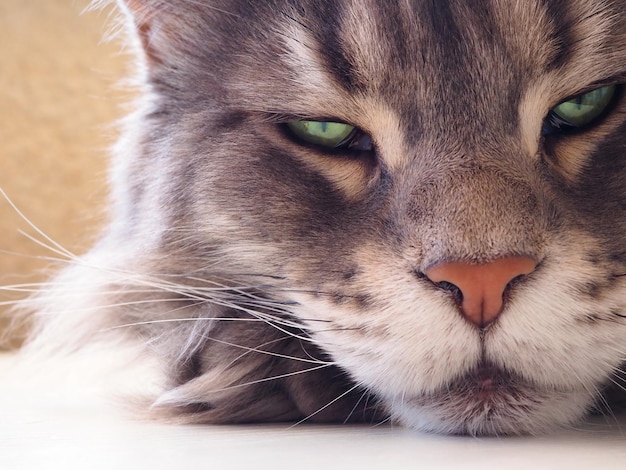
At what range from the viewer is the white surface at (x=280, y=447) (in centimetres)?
73

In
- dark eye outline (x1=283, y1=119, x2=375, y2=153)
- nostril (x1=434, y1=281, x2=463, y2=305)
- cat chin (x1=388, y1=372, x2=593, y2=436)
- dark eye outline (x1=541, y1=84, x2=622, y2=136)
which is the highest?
dark eye outline (x1=541, y1=84, x2=622, y2=136)

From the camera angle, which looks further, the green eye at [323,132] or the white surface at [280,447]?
the green eye at [323,132]

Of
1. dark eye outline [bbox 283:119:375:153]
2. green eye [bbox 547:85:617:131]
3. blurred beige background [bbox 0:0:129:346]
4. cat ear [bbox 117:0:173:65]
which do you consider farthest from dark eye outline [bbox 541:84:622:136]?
blurred beige background [bbox 0:0:129:346]

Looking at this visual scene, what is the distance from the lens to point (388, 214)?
0.92m

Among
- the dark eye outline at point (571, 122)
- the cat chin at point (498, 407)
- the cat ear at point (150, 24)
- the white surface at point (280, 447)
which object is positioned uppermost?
the cat ear at point (150, 24)

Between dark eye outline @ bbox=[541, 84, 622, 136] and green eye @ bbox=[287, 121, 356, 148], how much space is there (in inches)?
9.2

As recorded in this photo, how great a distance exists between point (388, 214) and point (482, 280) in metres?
0.15

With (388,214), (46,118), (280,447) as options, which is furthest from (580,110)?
(46,118)

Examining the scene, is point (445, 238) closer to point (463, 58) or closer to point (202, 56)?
point (463, 58)

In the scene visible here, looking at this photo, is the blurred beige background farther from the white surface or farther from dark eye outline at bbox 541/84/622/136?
dark eye outline at bbox 541/84/622/136

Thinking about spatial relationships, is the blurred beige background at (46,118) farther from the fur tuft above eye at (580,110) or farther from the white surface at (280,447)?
the fur tuft above eye at (580,110)

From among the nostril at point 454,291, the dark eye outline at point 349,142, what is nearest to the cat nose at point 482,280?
the nostril at point 454,291

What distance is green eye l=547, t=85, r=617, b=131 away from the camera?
0.98 metres

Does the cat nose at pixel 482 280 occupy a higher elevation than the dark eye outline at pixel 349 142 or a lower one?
lower
